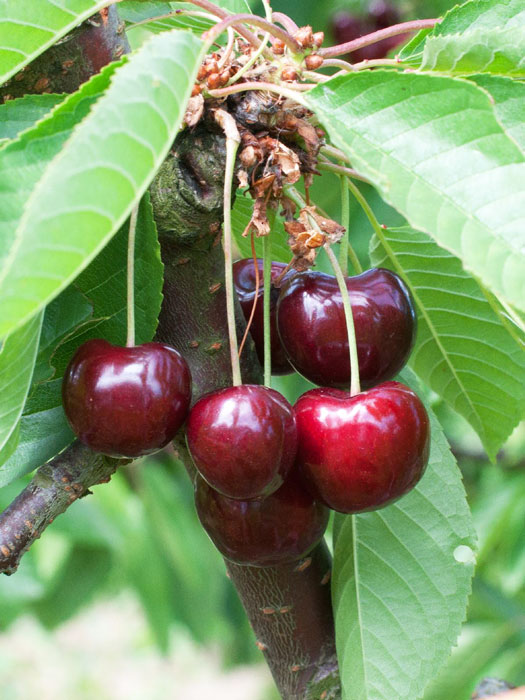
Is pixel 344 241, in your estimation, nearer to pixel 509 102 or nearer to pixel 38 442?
pixel 509 102

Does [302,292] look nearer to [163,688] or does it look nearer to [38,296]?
[38,296]

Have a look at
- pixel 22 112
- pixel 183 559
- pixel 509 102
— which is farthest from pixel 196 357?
pixel 183 559

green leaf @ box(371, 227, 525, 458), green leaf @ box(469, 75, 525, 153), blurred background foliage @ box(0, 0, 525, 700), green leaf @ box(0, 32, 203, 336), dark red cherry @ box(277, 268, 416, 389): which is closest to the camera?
green leaf @ box(0, 32, 203, 336)

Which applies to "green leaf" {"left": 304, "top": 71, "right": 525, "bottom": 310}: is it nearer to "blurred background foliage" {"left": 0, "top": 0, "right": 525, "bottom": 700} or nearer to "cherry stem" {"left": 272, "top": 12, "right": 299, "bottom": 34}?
"cherry stem" {"left": 272, "top": 12, "right": 299, "bottom": 34}

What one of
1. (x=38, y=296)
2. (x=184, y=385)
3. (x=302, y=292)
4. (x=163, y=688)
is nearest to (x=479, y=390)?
(x=302, y=292)

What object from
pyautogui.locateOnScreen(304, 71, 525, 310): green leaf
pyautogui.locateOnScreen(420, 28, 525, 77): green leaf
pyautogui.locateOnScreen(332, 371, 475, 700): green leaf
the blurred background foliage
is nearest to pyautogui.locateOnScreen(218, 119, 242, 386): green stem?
pyautogui.locateOnScreen(304, 71, 525, 310): green leaf

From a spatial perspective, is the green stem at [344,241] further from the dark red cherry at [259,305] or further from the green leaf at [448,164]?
the green leaf at [448,164]
